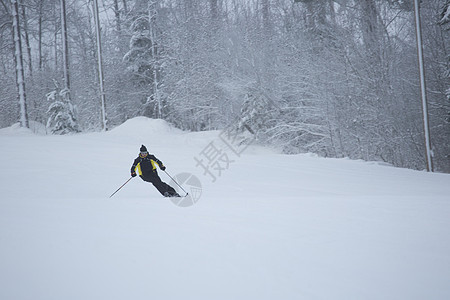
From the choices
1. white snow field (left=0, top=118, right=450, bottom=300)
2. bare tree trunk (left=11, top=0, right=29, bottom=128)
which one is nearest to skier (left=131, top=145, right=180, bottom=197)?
white snow field (left=0, top=118, right=450, bottom=300)

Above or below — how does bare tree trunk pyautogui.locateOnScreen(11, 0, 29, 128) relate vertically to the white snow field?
above

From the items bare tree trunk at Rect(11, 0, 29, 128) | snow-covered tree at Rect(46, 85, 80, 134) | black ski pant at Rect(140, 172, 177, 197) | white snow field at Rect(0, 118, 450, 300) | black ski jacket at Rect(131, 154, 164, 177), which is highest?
bare tree trunk at Rect(11, 0, 29, 128)

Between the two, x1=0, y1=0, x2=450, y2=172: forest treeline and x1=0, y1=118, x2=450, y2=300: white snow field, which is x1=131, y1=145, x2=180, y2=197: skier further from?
x1=0, y1=0, x2=450, y2=172: forest treeline

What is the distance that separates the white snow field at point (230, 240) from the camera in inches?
136

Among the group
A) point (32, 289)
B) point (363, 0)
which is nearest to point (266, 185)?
point (32, 289)

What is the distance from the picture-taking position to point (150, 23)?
22688 mm

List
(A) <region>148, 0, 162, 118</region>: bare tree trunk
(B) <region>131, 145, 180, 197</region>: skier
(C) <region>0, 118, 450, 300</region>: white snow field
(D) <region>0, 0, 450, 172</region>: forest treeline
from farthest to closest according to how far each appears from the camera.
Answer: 1. (A) <region>148, 0, 162, 118</region>: bare tree trunk
2. (D) <region>0, 0, 450, 172</region>: forest treeline
3. (B) <region>131, 145, 180, 197</region>: skier
4. (C) <region>0, 118, 450, 300</region>: white snow field

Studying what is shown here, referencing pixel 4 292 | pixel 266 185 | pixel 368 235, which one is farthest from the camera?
pixel 266 185

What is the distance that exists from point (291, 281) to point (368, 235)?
2.01 m

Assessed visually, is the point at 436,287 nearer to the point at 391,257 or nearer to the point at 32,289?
the point at 391,257

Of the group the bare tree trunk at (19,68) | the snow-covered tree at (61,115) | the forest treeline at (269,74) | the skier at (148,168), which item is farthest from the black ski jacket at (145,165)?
the bare tree trunk at (19,68)

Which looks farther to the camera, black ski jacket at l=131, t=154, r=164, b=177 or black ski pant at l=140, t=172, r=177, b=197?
black ski pant at l=140, t=172, r=177, b=197

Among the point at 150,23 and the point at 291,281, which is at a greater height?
the point at 150,23

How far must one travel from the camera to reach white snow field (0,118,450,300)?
3453mm
